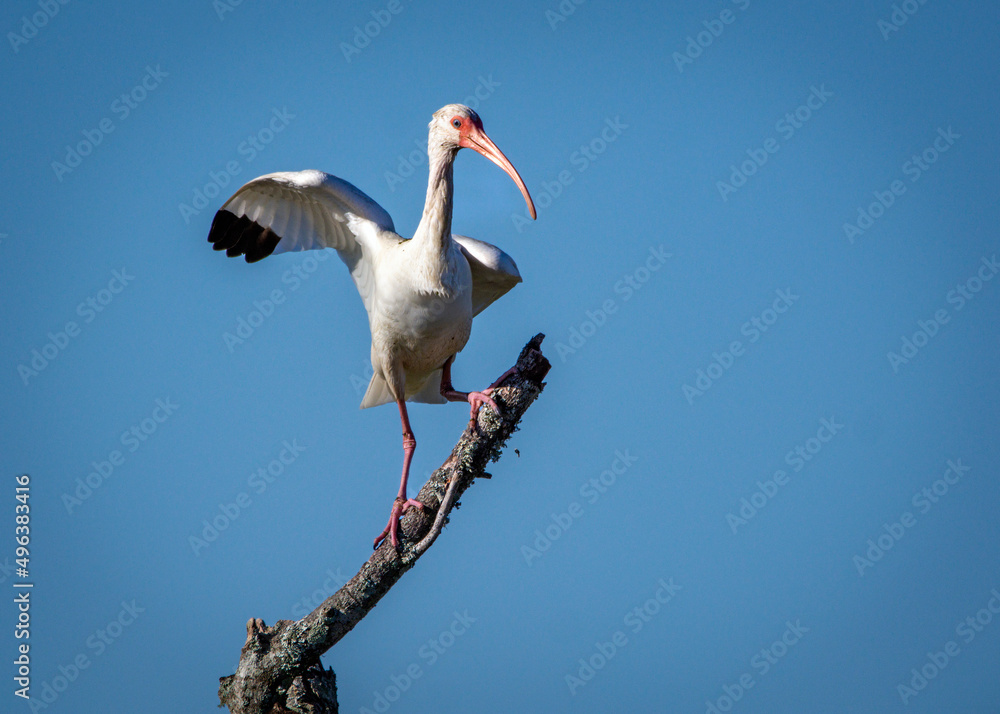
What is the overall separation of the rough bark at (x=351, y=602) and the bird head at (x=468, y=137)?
1.72 meters

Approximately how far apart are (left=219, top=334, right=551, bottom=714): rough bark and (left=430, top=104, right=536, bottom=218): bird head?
1.72 meters

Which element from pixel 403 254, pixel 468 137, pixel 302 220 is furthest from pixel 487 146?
pixel 302 220

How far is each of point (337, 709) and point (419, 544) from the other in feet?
4.73

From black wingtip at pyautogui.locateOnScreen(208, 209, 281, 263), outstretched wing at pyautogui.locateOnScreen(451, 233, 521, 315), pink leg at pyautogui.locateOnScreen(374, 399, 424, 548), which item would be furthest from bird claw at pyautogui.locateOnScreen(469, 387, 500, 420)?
black wingtip at pyautogui.locateOnScreen(208, 209, 281, 263)

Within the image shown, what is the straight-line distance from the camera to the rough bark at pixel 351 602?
20.4 ft

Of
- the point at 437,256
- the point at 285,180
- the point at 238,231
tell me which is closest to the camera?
the point at 437,256

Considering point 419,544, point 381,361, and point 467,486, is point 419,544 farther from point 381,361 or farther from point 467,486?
point 381,361

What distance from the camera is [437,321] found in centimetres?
699

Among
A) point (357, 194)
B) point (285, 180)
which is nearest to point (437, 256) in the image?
point (357, 194)

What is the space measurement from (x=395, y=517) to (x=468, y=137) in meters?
3.04

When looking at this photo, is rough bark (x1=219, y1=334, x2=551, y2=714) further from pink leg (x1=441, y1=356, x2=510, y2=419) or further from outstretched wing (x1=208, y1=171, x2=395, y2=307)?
outstretched wing (x1=208, y1=171, x2=395, y2=307)

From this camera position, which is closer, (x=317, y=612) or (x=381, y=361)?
(x=317, y=612)

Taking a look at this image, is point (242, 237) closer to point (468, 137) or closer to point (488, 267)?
point (488, 267)

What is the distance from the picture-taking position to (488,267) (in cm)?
768
